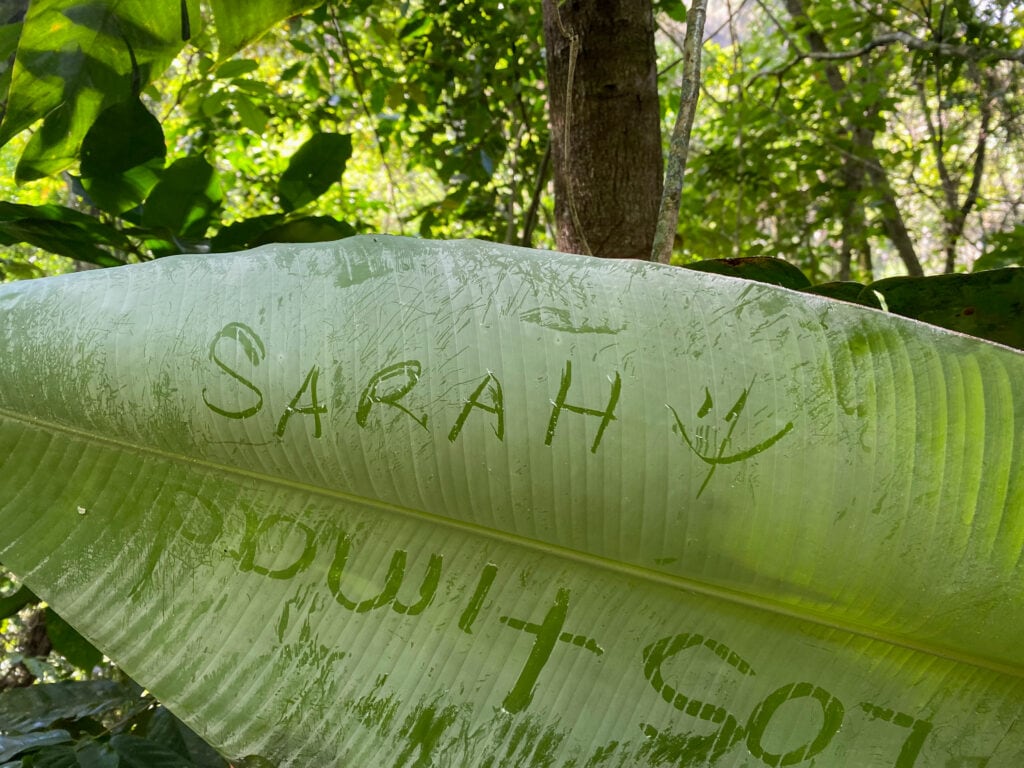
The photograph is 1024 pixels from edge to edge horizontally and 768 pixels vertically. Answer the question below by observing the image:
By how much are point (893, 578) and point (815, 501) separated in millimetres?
40

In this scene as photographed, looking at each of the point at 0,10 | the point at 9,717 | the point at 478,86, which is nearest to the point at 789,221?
the point at 478,86

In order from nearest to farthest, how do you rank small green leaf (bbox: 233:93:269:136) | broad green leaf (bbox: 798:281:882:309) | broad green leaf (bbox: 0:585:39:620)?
broad green leaf (bbox: 798:281:882:309)
broad green leaf (bbox: 0:585:39:620)
small green leaf (bbox: 233:93:269:136)

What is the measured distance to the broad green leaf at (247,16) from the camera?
1.80 feet

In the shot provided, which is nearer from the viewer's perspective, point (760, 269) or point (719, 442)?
point (719, 442)

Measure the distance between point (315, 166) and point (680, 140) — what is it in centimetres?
31

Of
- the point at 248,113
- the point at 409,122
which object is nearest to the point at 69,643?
the point at 248,113

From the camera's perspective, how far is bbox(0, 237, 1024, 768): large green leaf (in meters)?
0.30

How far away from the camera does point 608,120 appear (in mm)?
789

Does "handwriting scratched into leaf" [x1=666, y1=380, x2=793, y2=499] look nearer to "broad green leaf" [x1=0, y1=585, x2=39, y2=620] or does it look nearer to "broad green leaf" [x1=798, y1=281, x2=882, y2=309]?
"broad green leaf" [x1=798, y1=281, x2=882, y2=309]

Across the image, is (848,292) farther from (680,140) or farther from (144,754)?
(144,754)

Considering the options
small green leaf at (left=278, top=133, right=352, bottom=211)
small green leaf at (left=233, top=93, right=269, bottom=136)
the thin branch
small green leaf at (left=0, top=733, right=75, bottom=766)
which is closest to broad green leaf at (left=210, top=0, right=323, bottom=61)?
small green leaf at (left=278, top=133, right=352, bottom=211)

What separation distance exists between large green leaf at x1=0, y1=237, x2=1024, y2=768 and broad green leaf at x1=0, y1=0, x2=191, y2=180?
23cm

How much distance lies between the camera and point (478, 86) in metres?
1.46

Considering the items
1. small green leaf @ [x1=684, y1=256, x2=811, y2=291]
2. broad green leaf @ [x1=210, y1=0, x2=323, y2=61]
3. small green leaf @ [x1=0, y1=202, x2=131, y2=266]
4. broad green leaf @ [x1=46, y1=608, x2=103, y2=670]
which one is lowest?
broad green leaf @ [x1=46, y1=608, x2=103, y2=670]
